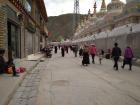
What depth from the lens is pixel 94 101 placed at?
894 cm

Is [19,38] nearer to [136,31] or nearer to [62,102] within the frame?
[136,31]

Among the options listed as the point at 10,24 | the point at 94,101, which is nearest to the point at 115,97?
the point at 94,101

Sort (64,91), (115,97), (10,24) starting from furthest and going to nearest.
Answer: (10,24) → (64,91) → (115,97)

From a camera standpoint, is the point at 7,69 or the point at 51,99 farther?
the point at 7,69

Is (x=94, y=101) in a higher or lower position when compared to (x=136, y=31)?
lower

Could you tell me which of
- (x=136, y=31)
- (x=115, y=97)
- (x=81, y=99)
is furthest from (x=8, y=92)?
(x=136, y=31)

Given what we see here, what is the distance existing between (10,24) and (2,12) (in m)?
5.67

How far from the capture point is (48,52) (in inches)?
1703

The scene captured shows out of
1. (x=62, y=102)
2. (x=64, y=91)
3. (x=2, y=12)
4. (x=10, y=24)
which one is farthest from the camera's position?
(x=10, y=24)

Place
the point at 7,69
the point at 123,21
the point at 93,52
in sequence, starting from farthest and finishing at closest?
the point at 123,21, the point at 93,52, the point at 7,69

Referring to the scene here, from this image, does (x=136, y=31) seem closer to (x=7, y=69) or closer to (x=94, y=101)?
(x=7, y=69)

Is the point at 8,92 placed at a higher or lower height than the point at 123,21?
lower

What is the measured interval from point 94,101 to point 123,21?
110ft

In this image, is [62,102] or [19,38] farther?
[19,38]
